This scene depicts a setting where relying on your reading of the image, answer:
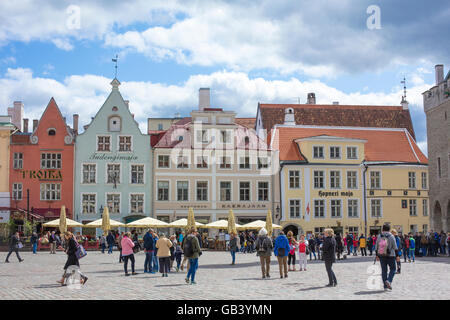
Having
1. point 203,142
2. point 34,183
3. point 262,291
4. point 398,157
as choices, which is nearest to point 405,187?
point 398,157

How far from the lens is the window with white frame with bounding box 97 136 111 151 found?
4778 cm

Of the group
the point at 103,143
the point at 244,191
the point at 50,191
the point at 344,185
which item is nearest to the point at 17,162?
the point at 50,191

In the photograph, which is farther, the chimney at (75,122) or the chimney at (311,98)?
the chimney at (311,98)

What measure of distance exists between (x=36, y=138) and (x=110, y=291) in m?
34.9

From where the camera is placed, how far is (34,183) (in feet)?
153

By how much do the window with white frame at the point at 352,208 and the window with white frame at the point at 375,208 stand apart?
50.5 inches

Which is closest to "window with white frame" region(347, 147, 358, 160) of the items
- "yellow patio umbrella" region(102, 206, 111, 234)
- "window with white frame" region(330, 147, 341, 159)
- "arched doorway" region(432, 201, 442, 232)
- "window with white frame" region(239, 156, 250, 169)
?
"window with white frame" region(330, 147, 341, 159)

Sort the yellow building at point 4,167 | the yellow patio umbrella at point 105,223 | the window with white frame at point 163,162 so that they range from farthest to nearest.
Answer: the window with white frame at point 163,162, the yellow building at point 4,167, the yellow patio umbrella at point 105,223

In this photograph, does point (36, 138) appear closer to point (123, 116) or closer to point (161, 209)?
point (123, 116)

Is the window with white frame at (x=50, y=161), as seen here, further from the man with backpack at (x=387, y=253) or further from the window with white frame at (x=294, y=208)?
the man with backpack at (x=387, y=253)

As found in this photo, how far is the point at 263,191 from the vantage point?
4941cm

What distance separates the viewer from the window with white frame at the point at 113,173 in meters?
47.4

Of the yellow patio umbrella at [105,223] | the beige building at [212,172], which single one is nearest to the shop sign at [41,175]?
the beige building at [212,172]

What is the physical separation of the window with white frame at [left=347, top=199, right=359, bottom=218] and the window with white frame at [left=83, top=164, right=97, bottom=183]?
20.7 meters
